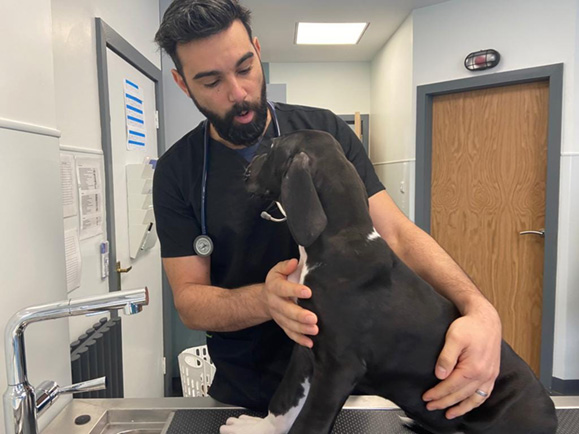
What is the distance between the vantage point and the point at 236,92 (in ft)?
3.83

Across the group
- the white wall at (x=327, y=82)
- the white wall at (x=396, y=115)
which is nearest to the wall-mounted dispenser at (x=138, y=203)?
the white wall at (x=396, y=115)

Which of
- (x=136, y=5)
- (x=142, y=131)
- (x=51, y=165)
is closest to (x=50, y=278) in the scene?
(x=51, y=165)

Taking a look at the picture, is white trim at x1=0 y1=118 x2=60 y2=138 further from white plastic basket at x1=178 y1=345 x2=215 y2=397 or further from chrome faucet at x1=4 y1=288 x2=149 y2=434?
white plastic basket at x1=178 y1=345 x2=215 y2=397

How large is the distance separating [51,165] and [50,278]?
0.81ft

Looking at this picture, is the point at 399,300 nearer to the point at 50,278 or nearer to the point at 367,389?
the point at 367,389

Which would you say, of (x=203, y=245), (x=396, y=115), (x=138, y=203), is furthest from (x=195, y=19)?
(x=396, y=115)

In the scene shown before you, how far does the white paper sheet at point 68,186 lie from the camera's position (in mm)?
1710

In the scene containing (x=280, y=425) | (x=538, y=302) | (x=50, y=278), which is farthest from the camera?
(x=538, y=302)

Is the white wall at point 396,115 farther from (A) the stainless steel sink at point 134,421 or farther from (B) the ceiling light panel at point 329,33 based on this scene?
(A) the stainless steel sink at point 134,421

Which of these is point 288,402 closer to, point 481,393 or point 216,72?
point 481,393

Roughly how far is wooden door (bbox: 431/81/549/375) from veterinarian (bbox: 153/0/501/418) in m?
2.60

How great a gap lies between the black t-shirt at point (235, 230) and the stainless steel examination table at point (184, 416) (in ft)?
0.40

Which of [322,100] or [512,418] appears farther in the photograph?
[322,100]

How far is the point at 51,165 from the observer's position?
1.06m
